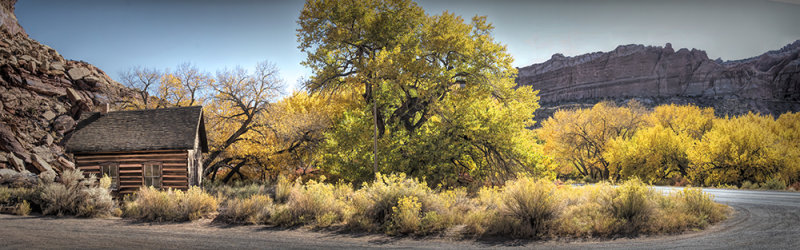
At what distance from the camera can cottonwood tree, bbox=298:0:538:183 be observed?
16.5m

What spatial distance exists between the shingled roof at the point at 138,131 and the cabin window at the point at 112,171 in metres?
0.70

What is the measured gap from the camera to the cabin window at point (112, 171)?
16.9 metres

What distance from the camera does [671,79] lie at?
106625mm

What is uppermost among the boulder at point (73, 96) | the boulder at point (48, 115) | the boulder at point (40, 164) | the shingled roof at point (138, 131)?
the boulder at point (73, 96)

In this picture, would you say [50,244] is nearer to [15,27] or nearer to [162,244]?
[162,244]

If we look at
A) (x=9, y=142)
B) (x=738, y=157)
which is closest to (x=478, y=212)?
(x=738, y=157)

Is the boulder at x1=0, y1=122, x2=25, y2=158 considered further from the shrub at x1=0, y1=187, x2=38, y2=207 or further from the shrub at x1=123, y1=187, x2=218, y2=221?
the shrub at x1=123, y1=187, x2=218, y2=221

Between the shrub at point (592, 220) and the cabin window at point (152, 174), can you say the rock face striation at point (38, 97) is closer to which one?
the cabin window at point (152, 174)

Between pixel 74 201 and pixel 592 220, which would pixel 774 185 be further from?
pixel 74 201

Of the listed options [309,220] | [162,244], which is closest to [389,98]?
[309,220]

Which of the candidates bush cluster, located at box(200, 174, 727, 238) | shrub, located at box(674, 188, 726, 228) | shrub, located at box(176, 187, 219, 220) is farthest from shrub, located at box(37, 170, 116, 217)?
shrub, located at box(674, 188, 726, 228)

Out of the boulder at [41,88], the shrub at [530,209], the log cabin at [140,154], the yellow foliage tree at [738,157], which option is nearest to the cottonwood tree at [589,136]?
the yellow foliage tree at [738,157]

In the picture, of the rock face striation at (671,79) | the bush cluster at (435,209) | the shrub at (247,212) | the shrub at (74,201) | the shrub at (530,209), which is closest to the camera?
the shrub at (530,209)

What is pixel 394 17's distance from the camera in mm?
18297
